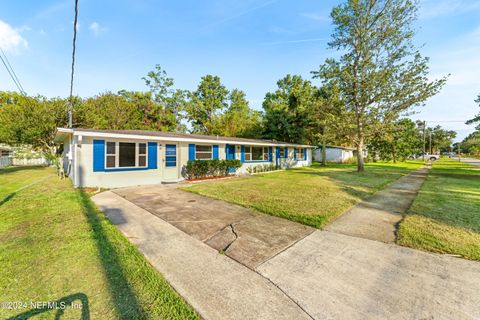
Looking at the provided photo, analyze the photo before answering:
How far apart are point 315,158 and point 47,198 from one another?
107 feet

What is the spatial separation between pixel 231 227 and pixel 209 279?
167 centimetres

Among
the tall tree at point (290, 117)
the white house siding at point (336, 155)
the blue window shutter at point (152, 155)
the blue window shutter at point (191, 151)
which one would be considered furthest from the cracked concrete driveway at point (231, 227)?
the white house siding at point (336, 155)

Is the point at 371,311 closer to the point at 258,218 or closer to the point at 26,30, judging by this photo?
Answer: the point at 258,218

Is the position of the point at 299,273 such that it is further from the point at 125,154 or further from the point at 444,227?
the point at 125,154

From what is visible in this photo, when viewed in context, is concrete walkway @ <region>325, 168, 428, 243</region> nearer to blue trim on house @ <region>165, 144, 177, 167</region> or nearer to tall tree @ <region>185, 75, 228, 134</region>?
blue trim on house @ <region>165, 144, 177, 167</region>

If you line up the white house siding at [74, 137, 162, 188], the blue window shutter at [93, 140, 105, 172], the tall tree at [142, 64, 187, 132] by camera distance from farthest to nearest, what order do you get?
the tall tree at [142, 64, 187, 132], the blue window shutter at [93, 140, 105, 172], the white house siding at [74, 137, 162, 188]

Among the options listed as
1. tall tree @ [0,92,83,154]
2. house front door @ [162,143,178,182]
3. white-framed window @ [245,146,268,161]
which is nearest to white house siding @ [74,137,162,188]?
house front door @ [162,143,178,182]

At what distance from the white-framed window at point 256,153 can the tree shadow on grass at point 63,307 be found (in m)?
12.8

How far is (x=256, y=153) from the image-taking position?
1544cm

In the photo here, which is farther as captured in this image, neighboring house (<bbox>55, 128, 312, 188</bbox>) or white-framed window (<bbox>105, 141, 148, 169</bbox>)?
white-framed window (<bbox>105, 141, 148, 169</bbox>)

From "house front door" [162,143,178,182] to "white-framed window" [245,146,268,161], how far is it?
5702 mm

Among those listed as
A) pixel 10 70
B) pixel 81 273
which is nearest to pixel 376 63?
pixel 81 273

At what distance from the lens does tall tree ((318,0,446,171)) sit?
1270 centimetres

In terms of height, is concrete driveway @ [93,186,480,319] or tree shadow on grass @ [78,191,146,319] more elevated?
tree shadow on grass @ [78,191,146,319]
